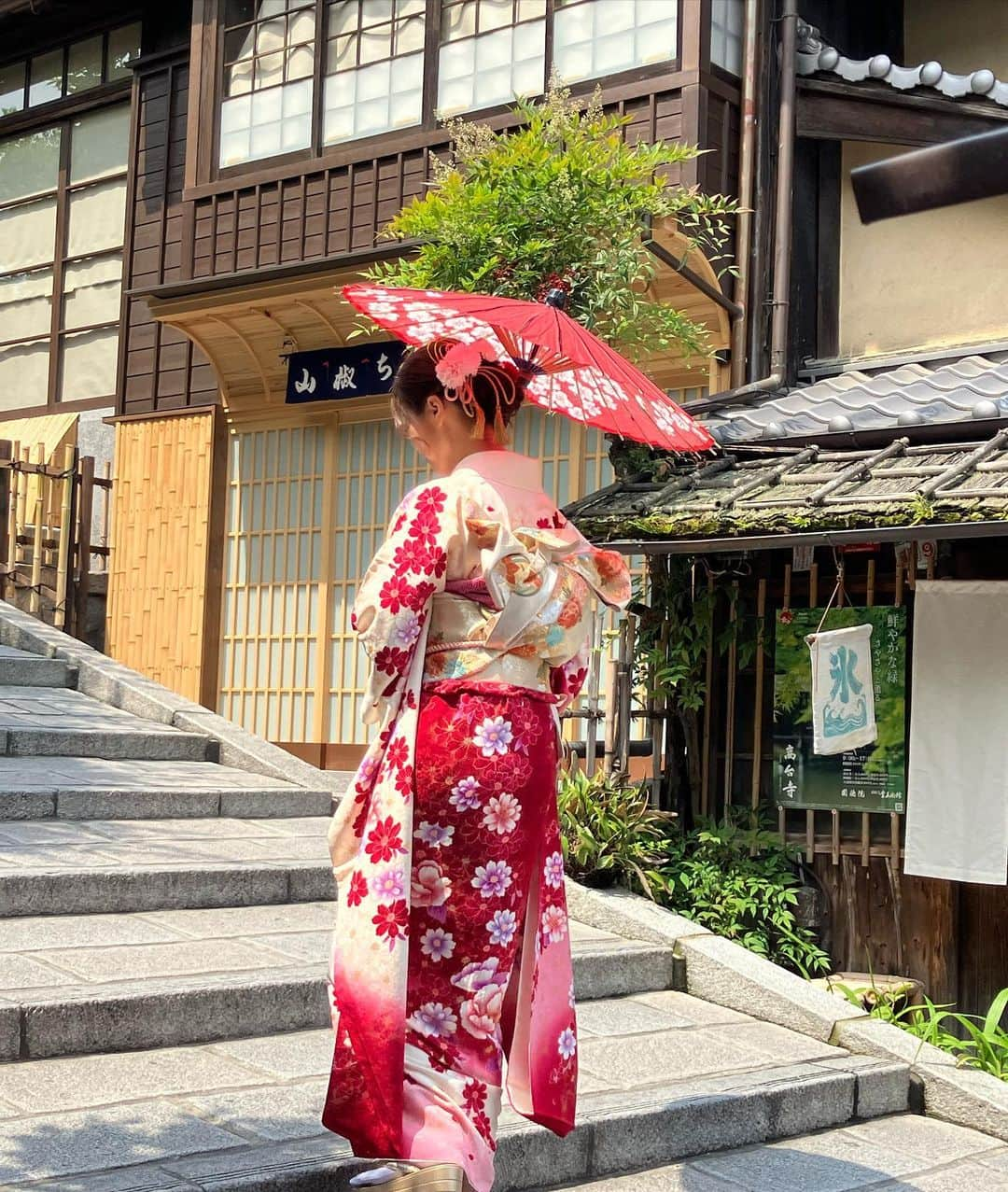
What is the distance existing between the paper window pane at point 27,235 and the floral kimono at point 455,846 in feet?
43.3

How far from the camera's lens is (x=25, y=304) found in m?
16.1

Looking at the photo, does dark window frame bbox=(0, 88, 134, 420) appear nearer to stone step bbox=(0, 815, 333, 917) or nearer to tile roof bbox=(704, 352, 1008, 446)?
tile roof bbox=(704, 352, 1008, 446)

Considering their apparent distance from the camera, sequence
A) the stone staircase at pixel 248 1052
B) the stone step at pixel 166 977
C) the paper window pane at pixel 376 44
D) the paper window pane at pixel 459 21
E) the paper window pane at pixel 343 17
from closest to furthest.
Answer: the stone staircase at pixel 248 1052 → the stone step at pixel 166 977 → the paper window pane at pixel 459 21 → the paper window pane at pixel 376 44 → the paper window pane at pixel 343 17

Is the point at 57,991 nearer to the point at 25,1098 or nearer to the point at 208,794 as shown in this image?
the point at 25,1098

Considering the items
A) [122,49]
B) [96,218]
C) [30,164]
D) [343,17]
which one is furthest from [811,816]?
[30,164]

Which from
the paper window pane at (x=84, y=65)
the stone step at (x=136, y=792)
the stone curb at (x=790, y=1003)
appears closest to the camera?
the stone curb at (x=790, y=1003)

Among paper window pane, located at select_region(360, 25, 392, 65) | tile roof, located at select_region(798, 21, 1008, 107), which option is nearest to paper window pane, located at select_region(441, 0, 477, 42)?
paper window pane, located at select_region(360, 25, 392, 65)

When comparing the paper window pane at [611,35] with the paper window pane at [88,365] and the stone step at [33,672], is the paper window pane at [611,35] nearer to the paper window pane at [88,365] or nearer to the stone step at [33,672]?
the stone step at [33,672]

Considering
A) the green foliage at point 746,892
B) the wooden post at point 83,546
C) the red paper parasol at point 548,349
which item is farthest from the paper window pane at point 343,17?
the red paper parasol at point 548,349

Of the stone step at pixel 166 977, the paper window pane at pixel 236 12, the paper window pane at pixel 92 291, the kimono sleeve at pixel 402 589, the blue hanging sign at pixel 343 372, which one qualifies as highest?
the paper window pane at pixel 236 12

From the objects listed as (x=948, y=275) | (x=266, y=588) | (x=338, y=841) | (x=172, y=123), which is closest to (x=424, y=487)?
(x=338, y=841)

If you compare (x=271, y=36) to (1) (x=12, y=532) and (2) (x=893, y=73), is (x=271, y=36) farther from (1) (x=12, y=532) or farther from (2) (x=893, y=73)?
(2) (x=893, y=73)

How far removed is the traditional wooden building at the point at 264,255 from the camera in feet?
35.0

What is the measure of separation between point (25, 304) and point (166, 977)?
12551mm
